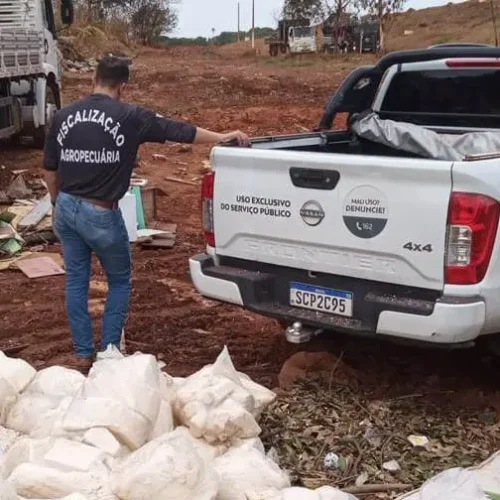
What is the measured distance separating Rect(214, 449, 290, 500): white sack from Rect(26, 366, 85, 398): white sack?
3.05 ft

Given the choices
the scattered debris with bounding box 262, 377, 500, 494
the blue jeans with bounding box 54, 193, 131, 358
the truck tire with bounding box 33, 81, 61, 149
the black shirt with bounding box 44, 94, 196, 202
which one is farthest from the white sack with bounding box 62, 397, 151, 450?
the truck tire with bounding box 33, 81, 61, 149

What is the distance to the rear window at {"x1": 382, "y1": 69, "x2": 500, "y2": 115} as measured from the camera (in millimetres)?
6293

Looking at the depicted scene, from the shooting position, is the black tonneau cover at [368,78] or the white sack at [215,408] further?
the black tonneau cover at [368,78]

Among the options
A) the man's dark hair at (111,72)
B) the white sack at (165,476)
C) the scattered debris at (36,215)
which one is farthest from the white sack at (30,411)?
the scattered debris at (36,215)

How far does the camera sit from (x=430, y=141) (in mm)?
5988

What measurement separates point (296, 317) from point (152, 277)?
11.6ft

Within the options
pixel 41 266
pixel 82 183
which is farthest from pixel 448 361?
pixel 41 266

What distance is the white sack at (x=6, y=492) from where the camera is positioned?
3.30m

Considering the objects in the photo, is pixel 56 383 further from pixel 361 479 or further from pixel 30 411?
pixel 361 479

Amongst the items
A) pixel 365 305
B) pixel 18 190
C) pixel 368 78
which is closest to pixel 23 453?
pixel 365 305

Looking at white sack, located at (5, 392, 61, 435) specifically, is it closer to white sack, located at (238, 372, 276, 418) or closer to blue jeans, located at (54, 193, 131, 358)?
white sack, located at (238, 372, 276, 418)

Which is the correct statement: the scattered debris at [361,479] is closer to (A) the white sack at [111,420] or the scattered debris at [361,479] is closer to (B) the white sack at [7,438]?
(A) the white sack at [111,420]

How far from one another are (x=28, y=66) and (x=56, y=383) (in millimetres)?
10650

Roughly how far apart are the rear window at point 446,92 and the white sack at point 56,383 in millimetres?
3257
